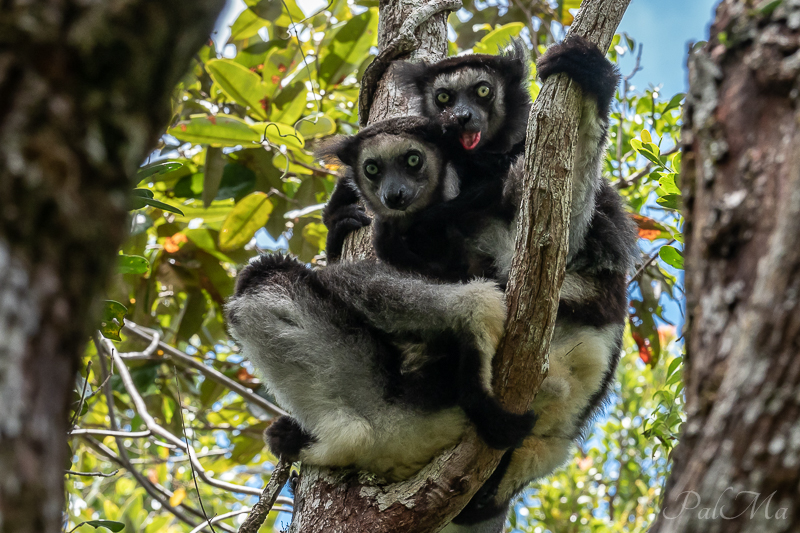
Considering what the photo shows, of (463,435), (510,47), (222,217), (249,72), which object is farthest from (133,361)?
(510,47)

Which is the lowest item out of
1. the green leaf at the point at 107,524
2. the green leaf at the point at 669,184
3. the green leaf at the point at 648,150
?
the green leaf at the point at 107,524

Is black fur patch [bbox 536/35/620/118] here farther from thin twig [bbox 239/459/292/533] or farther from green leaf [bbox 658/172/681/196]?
thin twig [bbox 239/459/292/533]

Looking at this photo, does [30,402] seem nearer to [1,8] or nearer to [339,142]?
[1,8]

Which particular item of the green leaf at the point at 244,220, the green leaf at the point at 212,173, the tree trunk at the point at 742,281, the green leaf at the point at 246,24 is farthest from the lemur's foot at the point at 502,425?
the green leaf at the point at 246,24

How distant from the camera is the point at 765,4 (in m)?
1.50

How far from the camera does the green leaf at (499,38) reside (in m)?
5.73

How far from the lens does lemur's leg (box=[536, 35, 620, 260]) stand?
10.5ft

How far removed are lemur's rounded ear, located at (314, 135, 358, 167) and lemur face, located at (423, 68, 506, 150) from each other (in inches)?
24.5

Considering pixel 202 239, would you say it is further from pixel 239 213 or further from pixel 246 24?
pixel 246 24

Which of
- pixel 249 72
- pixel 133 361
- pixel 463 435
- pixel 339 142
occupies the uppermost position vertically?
pixel 249 72

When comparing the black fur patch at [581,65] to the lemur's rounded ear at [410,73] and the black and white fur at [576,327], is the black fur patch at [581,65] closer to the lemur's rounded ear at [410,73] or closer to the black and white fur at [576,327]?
the black and white fur at [576,327]

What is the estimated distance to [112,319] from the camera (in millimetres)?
3621

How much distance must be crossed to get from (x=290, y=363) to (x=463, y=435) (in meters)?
0.95

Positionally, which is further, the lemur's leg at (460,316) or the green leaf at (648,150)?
the green leaf at (648,150)
